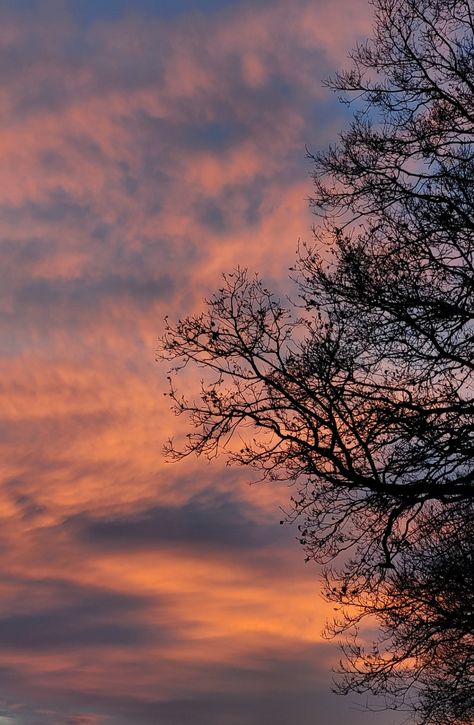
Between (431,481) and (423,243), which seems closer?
(431,481)

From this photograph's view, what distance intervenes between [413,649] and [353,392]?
137 inches

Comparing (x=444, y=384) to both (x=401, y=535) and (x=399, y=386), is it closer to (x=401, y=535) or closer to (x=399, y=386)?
(x=399, y=386)

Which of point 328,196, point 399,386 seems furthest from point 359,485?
point 328,196

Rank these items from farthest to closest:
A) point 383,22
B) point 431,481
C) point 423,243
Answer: point 383,22, point 423,243, point 431,481

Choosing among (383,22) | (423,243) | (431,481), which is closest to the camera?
(431,481)

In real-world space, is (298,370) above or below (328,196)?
below

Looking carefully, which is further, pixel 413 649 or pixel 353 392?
pixel 413 649

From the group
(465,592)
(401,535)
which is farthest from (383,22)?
(465,592)

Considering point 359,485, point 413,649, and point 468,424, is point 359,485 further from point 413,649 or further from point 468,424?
point 413,649

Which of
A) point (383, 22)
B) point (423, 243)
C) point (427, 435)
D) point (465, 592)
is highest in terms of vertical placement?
point (383, 22)

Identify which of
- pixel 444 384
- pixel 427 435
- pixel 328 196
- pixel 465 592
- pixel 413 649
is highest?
pixel 328 196

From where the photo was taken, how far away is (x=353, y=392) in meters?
10.3

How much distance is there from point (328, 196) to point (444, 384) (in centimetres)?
297

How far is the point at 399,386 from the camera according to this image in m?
10.4
